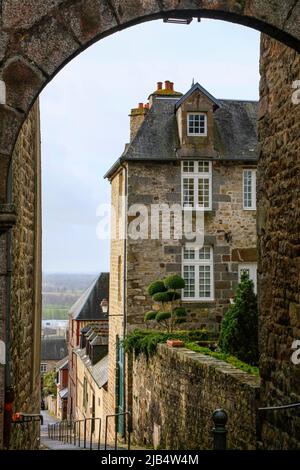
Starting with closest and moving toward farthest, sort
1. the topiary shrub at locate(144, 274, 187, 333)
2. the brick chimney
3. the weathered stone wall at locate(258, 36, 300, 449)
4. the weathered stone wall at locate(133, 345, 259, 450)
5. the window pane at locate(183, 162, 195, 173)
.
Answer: the weathered stone wall at locate(258, 36, 300, 449) → the weathered stone wall at locate(133, 345, 259, 450) → the topiary shrub at locate(144, 274, 187, 333) → the window pane at locate(183, 162, 195, 173) → the brick chimney

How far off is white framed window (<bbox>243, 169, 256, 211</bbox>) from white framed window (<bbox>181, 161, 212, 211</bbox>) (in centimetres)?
99

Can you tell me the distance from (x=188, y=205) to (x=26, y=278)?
37.5 ft

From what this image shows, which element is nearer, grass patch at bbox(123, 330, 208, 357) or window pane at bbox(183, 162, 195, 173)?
grass patch at bbox(123, 330, 208, 357)

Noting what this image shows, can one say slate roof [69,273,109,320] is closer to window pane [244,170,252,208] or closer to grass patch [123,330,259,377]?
window pane [244,170,252,208]

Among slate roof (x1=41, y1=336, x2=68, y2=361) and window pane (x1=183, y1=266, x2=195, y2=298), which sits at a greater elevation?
window pane (x1=183, y1=266, x2=195, y2=298)

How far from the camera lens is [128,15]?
4.44 m

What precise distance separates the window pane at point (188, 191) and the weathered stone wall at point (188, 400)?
4.67 m

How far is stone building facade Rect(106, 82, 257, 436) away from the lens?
729 inches

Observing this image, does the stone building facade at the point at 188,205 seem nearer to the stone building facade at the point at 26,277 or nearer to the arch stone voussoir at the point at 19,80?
the stone building facade at the point at 26,277

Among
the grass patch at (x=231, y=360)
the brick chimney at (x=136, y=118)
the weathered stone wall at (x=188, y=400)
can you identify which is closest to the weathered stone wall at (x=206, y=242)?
the brick chimney at (x=136, y=118)

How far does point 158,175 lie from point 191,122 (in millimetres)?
1842

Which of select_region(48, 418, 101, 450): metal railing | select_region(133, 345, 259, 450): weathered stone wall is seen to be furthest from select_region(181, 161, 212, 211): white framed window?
select_region(48, 418, 101, 450): metal railing

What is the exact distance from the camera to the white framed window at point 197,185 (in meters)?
18.9

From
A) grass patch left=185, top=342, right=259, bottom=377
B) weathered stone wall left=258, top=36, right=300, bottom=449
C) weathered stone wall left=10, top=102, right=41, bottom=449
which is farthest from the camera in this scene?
grass patch left=185, top=342, right=259, bottom=377
